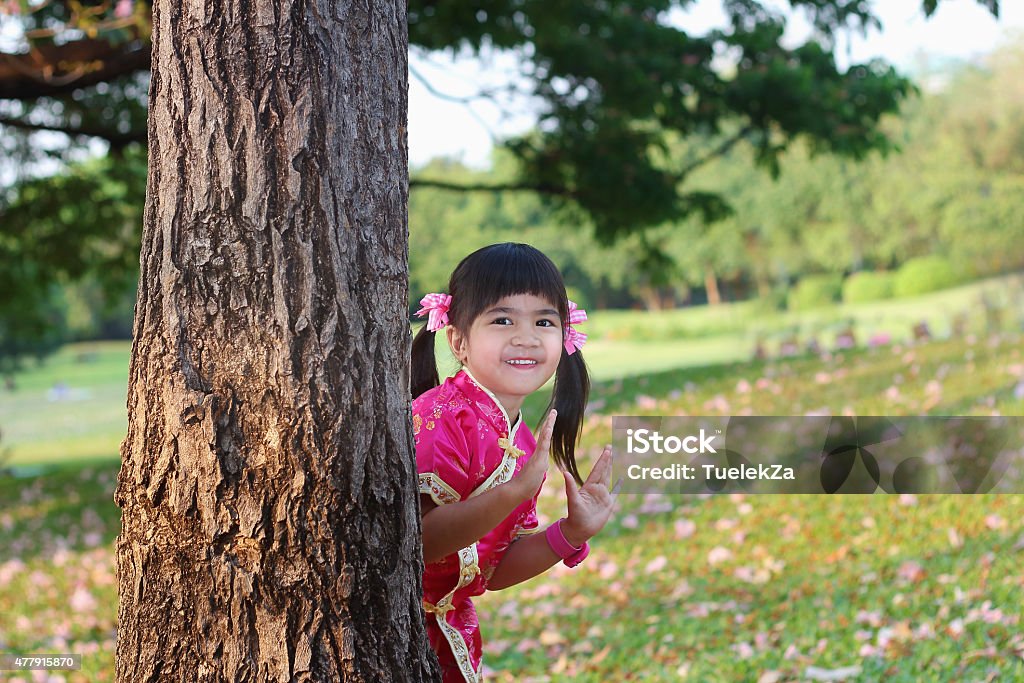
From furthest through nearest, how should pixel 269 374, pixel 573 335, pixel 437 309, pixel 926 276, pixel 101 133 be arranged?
pixel 926 276 < pixel 101 133 < pixel 573 335 < pixel 437 309 < pixel 269 374

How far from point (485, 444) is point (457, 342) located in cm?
25

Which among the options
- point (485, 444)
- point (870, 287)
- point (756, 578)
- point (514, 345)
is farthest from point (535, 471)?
point (870, 287)

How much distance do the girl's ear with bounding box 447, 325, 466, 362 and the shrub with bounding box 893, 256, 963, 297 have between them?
18392 mm

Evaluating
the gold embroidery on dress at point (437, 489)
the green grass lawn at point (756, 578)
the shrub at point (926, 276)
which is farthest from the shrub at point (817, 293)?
the gold embroidery on dress at point (437, 489)

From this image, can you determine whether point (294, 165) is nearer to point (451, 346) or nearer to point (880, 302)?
point (451, 346)

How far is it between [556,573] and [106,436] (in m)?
13.2

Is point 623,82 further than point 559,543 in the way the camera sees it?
Yes

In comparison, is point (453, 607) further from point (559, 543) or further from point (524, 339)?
point (524, 339)

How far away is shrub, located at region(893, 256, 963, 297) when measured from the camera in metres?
18.5

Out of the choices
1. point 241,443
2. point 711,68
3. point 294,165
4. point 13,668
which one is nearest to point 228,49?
point 294,165

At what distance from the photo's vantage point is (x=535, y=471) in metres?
1.65

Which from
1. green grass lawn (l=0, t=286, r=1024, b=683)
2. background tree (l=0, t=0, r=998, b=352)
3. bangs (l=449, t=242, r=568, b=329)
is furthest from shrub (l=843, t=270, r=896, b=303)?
bangs (l=449, t=242, r=568, b=329)

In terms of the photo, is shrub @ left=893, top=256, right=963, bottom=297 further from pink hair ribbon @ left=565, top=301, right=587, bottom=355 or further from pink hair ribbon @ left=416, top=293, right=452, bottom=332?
pink hair ribbon @ left=416, top=293, right=452, bottom=332

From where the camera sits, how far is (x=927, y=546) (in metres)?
4.51
